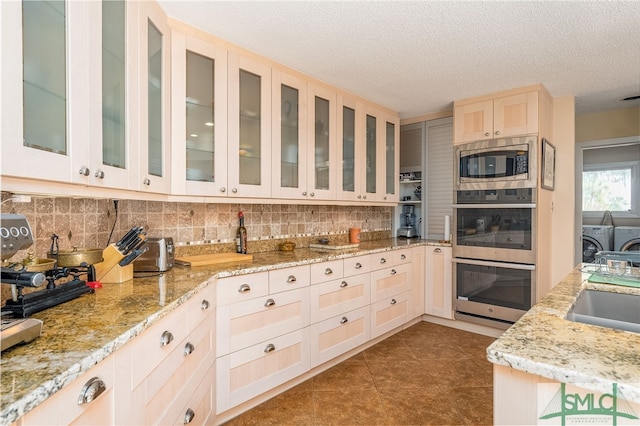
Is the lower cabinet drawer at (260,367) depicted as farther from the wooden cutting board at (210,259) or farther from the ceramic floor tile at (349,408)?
the wooden cutting board at (210,259)

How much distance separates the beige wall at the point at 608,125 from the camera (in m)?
3.59

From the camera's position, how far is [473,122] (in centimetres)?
328

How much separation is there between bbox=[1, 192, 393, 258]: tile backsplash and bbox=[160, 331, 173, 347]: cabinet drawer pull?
71 centimetres

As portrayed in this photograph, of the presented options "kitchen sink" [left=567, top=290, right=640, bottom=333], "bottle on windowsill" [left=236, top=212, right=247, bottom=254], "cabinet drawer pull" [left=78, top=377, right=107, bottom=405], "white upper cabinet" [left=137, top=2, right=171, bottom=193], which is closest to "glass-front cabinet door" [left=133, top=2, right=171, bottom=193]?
"white upper cabinet" [left=137, top=2, right=171, bottom=193]

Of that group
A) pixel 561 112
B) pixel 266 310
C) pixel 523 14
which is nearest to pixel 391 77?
pixel 523 14

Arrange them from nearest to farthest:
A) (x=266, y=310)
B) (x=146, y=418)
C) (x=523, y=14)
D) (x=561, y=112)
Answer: (x=146, y=418), (x=523, y=14), (x=266, y=310), (x=561, y=112)

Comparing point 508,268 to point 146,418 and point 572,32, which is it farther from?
point 146,418

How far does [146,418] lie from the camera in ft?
3.59

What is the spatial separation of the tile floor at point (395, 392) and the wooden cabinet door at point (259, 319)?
0.46 metres

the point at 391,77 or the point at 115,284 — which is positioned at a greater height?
the point at 391,77

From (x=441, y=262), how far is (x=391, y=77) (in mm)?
1943

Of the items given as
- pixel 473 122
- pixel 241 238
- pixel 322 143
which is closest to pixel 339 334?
pixel 241 238

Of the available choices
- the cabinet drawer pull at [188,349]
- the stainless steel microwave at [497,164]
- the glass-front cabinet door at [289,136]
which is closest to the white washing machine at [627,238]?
the stainless steel microwave at [497,164]

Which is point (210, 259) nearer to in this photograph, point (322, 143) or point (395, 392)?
point (322, 143)
